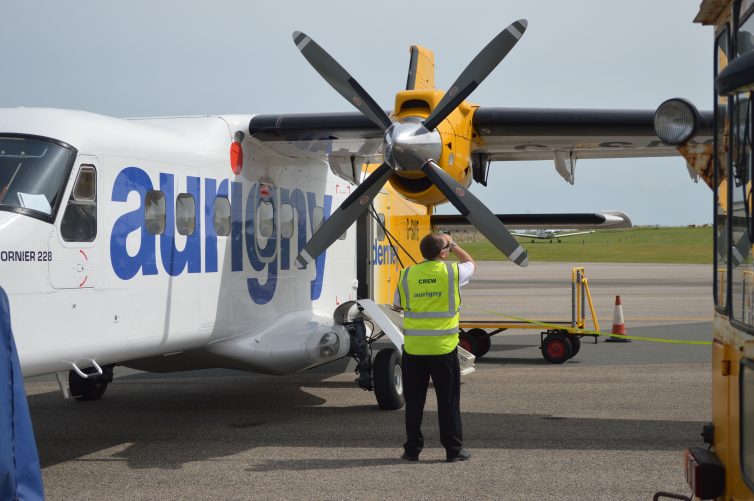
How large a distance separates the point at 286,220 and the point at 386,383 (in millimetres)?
2348

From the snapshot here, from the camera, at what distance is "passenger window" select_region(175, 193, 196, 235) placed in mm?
8570

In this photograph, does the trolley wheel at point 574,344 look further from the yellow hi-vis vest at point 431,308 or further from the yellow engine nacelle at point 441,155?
the yellow hi-vis vest at point 431,308

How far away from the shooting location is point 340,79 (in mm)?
10125

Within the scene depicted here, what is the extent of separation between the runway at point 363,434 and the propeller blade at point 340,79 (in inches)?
131

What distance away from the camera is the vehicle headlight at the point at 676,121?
13.2 feet

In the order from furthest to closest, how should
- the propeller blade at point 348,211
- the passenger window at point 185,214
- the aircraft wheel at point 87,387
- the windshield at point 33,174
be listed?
the aircraft wheel at point 87,387
the propeller blade at point 348,211
the passenger window at point 185,214
the windshield at point 33,174

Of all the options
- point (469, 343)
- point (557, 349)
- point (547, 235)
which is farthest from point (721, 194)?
point (547, 235)

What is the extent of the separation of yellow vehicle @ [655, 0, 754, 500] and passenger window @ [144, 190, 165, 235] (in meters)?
5.16

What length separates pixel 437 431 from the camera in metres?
8.88

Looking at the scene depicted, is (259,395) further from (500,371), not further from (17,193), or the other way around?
(17,193)

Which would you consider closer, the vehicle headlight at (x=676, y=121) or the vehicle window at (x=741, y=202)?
the vehicle window at (x=741, y=202)

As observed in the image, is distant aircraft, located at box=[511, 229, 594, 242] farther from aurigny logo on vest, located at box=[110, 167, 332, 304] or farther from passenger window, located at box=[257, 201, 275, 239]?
passenger window, located at box=[257, 201, 275, 239]

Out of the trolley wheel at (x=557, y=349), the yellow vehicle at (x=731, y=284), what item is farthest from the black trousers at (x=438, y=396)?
the trolley wheel at (x=557, y=349)

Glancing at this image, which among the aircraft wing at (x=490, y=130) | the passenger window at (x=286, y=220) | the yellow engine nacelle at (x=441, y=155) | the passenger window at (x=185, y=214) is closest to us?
the passenger window at (x=185, y=214)
